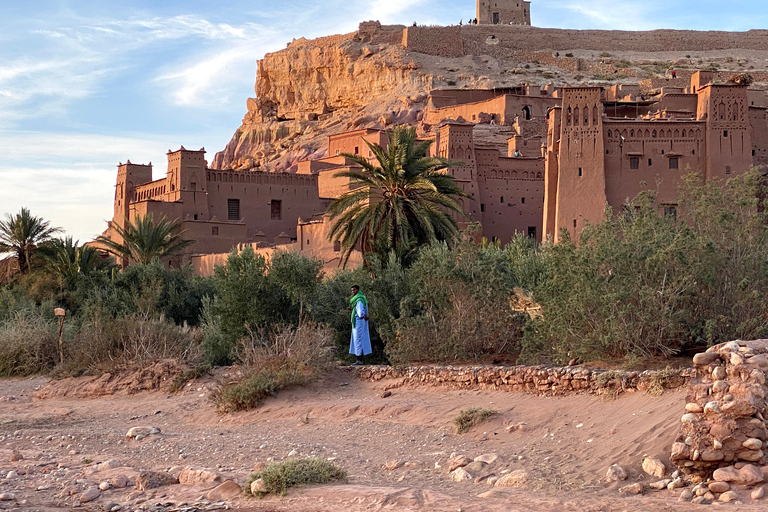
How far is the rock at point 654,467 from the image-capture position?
7477mm

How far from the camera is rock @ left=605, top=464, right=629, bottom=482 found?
7.57 meters

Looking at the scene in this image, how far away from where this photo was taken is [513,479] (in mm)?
7824

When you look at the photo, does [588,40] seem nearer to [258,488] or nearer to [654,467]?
[654,467]

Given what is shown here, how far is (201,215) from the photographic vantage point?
36812mm

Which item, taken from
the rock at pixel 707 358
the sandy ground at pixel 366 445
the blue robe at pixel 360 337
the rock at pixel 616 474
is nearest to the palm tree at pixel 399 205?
the blue robe at pixel 360 337

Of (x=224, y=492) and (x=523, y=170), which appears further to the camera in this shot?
(x=523, y=170)

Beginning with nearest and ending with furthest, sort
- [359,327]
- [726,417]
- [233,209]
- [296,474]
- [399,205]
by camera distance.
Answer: [726,417]
[296,474]
[359,327]
[399,205]
[233,209]

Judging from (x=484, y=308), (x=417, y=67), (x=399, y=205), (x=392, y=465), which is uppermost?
(x=417, y=67)

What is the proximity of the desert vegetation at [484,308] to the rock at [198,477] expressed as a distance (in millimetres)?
3098

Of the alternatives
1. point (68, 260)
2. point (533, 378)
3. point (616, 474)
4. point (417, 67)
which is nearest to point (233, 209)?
point (68, 260)

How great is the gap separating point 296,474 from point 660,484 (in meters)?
2.97

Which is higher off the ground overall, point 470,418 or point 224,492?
point 470,418

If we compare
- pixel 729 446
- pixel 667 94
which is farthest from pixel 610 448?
pixel 667 94

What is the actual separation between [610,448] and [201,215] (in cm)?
3022
